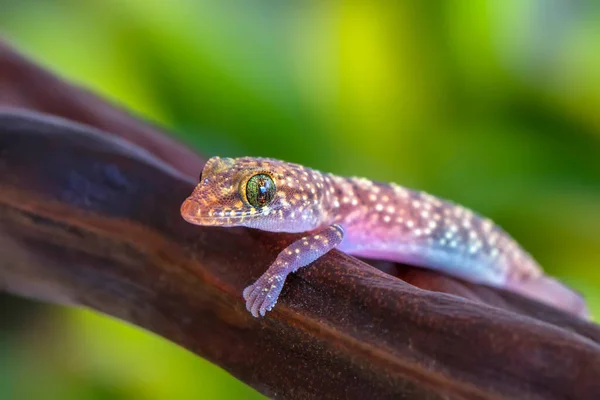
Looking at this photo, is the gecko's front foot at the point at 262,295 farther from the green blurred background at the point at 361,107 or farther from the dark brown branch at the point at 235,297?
the green blurred background at the point at 361,107

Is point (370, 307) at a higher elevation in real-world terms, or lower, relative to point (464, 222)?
lower

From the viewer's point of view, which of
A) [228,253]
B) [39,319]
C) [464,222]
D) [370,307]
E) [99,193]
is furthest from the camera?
[39,319]

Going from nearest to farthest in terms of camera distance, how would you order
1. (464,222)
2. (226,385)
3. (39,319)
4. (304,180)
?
(304,180), (464,222), (226,385), (39,319)

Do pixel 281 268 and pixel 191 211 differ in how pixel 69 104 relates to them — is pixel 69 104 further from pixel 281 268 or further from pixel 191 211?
pixel 281 268

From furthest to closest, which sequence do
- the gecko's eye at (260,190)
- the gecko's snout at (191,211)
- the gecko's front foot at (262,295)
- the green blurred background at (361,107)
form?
the green blurred background at (361,107)
the gecko's eye at (260,190)
the gecko's snout at (191,211)
the gecko's front foot at (262,295)

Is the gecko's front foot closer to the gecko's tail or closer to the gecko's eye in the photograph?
the gecko's eye

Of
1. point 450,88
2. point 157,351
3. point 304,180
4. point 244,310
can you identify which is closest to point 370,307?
point 244,310

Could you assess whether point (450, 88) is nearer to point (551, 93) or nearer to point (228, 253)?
point (551, 93)

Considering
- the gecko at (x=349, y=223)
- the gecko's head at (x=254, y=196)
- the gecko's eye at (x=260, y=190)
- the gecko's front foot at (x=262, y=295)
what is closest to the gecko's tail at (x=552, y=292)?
the gecko at (x=349, y=223)
